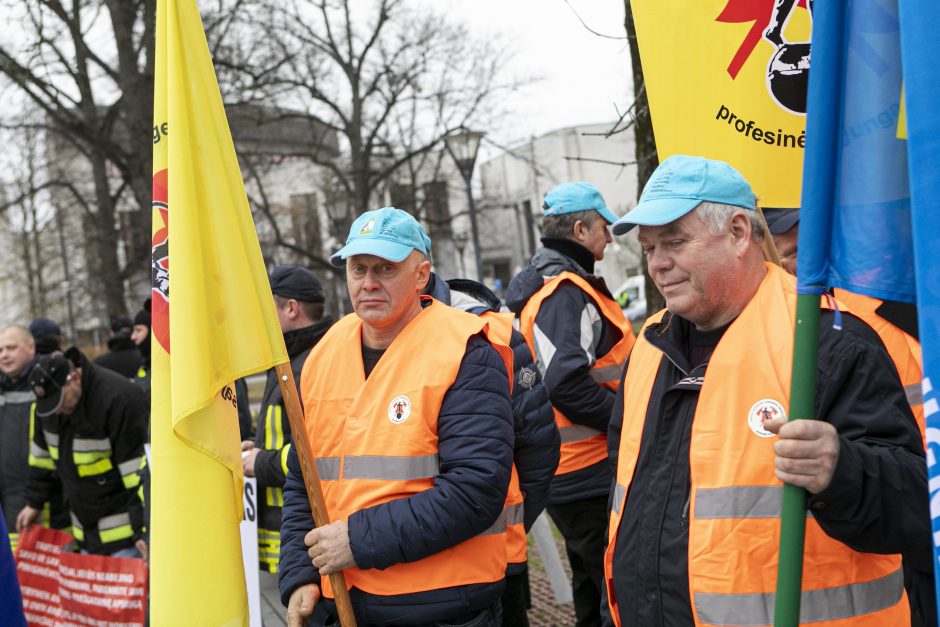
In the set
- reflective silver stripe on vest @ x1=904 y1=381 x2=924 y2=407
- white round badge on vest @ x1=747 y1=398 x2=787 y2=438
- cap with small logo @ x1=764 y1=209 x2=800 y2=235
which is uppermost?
cap with small logo @ x1=764 y1=209 x2=800 y2=235

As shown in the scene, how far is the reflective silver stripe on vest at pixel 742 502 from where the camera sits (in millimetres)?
2176

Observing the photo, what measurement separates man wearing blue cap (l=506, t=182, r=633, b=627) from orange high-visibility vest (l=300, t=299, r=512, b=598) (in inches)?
49.3

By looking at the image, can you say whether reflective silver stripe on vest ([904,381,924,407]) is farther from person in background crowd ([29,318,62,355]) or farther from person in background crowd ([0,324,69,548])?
person in background crowd ([29,318,62,355])

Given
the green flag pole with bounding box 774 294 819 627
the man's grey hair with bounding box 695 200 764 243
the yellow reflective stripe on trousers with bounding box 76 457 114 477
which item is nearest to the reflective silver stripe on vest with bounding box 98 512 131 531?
the yellow reflective stripe on trousers with bounding box 76 457 114 477

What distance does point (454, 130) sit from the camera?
2214 cm

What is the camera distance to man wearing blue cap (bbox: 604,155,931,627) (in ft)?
6.54

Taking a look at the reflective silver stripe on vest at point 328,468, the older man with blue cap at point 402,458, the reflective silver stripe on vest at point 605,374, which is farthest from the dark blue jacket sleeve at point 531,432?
the reflective silver stripe on vest at point 605,374

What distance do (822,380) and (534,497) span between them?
1.53 m

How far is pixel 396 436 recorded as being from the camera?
2.88 m

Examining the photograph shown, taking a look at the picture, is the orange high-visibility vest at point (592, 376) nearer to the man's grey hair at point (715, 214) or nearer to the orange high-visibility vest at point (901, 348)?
the orange high-visibility vest at point (901, 348)

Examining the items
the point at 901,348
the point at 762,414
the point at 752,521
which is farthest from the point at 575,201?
the point at 752,521

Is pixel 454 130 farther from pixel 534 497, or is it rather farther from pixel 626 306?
pixel 534 497

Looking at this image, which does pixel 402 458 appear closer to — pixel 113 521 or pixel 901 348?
pixel 901 348

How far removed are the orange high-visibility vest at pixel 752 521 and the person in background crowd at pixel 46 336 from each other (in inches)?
246
